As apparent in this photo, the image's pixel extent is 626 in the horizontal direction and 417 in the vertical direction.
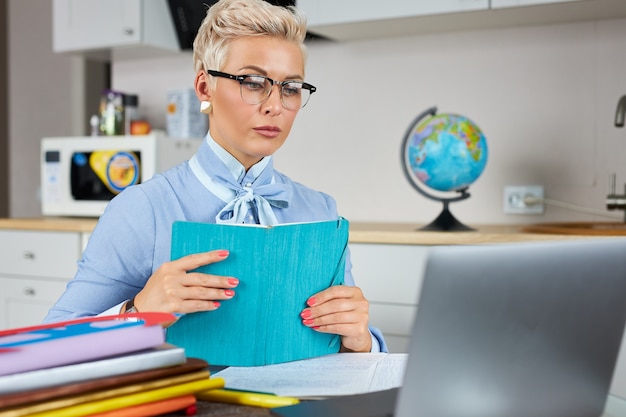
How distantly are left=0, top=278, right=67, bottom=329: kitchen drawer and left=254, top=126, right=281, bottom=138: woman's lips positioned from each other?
1714mm

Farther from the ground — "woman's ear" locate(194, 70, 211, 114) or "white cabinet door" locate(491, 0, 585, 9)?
"white cabinet door" locate(491, 0, 585, 9)

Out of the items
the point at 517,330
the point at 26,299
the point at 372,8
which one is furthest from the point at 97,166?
the point at 517,330

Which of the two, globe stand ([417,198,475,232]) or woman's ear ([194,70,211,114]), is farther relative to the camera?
globe stand ([417,198,475,232])

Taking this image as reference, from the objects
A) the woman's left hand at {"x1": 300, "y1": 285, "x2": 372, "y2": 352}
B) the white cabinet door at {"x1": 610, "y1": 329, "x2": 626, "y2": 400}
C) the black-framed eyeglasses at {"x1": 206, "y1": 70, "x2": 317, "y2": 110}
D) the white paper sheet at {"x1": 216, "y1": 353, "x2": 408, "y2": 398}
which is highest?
the black-framed eyeglasses at {"x1": 206, "y1": 70, "x2": 317, "y2": 110}

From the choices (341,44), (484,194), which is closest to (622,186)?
(484,194)

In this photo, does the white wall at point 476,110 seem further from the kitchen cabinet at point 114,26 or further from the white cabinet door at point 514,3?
the white cabinet door at point 514,3

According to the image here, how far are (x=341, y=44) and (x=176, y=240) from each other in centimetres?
211

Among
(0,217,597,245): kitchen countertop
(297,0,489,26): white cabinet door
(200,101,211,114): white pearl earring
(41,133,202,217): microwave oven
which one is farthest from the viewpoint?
(41,133,202,217): microwave oven

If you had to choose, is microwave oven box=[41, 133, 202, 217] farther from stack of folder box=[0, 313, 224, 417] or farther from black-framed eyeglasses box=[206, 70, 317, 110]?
stack of folder box=[0, 313, 224, 417]

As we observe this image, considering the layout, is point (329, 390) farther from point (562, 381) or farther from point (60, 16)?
point (60, 16)

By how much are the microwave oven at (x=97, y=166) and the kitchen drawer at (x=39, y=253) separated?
0.69 feet

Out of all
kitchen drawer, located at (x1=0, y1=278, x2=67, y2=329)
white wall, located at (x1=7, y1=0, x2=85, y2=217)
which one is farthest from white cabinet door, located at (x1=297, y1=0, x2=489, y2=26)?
white wall, located at (x1=7, y1=0, x2=85, y2=217)

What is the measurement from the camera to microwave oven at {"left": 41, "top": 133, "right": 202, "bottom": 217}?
9.26 ft

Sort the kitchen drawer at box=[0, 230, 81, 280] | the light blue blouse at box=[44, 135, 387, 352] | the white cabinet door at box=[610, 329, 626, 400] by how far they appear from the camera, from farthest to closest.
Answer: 1. the kitchen drawer at box=[0, 230, 81, 280]
2. the white cabinet door at box=[610, 329, 626, 400]
3. the light blue blouse at box=[44, 135, 387, 352]
